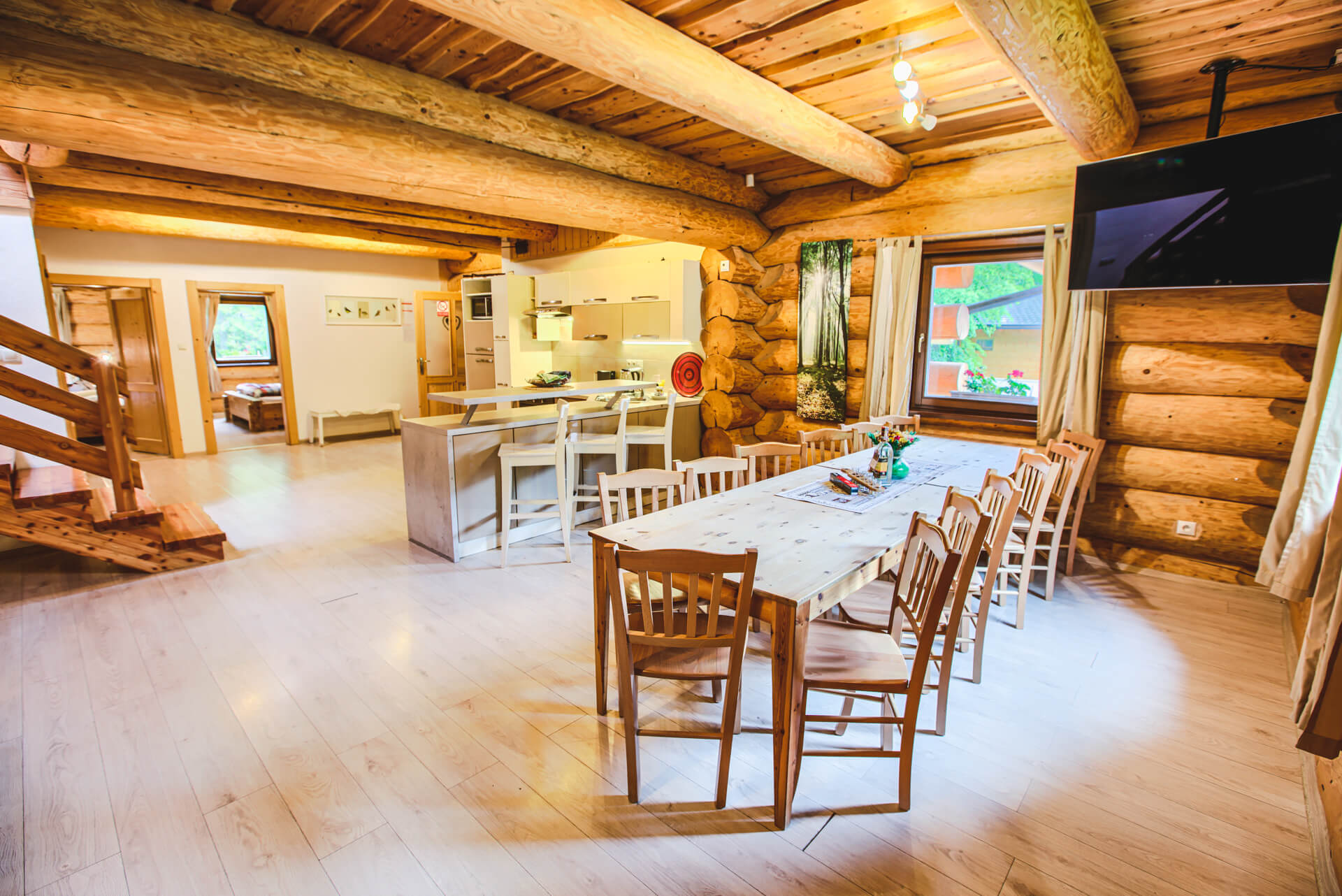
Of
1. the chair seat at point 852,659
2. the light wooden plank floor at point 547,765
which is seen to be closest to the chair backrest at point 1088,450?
the light wooden plank floor at point 547,765

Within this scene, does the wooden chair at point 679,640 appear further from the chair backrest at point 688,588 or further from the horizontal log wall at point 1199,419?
the horizontal log wall at point 1199,419

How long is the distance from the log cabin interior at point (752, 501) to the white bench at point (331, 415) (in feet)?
8.23

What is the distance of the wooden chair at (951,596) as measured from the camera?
1.99 m

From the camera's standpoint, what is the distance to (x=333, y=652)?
2.96 meters

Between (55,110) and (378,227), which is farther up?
(378,227)

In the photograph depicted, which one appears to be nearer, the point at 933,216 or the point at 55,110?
the point at 55,110

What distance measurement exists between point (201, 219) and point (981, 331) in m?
7.64

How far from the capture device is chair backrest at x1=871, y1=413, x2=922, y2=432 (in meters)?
4.62

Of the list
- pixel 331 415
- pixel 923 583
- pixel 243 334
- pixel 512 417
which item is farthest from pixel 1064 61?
pixel 243 334

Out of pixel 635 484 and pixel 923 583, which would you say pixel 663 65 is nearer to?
pixel 635 484

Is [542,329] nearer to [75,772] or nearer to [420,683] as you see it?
[420,683]

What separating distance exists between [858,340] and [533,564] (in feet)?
10.6

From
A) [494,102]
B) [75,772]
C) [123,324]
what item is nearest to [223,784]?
[75,772]

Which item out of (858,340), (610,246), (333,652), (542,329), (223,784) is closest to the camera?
(223,784)
